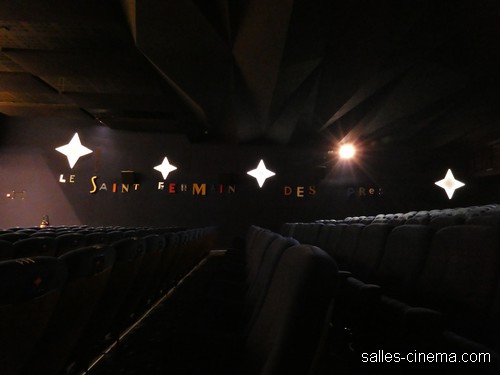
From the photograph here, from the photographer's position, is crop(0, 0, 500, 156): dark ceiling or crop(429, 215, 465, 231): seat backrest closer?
crop(429, 215, 465, 231): seat backrest

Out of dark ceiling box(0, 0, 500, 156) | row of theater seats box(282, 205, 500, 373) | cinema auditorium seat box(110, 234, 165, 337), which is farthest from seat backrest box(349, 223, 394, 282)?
dark ceiling box(0, 0, 500, 156)

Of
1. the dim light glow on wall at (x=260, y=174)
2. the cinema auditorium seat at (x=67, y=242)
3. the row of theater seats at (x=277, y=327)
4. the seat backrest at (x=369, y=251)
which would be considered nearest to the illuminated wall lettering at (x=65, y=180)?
the dim light glow on wall at (x=260, y=174)

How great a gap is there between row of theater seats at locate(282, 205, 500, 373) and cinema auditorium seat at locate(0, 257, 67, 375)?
1117 millimetres

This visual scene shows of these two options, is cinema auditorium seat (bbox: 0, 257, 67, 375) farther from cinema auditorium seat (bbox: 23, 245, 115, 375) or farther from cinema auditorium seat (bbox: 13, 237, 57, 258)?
cinema auditorium seat (bbox: 13, 237, 57, 258)

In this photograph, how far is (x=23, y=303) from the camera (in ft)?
2.29

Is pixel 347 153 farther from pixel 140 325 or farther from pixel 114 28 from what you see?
pixel 140 325

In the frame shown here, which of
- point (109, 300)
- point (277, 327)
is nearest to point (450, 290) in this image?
point (277, 327)

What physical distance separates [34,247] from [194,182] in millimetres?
6418

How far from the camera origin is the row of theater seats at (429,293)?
973mm

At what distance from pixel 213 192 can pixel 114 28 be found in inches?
189

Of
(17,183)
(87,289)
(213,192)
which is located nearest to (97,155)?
(17,183)

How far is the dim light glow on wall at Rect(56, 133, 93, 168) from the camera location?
7516 mm

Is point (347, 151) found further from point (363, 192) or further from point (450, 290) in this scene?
point (450, 290)

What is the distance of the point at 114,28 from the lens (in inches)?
159
